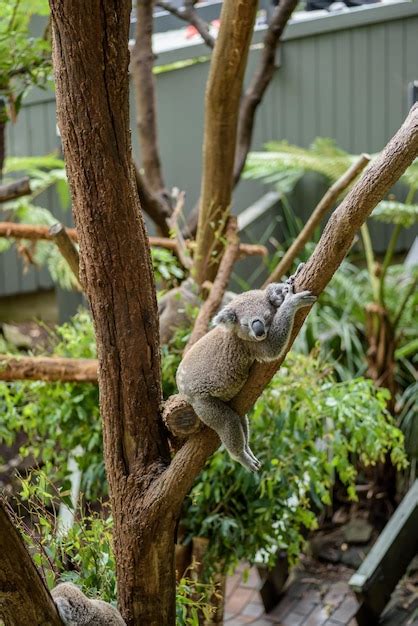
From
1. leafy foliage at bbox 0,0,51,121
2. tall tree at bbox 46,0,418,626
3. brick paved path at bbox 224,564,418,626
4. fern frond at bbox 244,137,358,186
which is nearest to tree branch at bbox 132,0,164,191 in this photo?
leafy foliage at bbox 0,0,51,121

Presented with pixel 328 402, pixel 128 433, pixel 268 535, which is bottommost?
pixel 268 535

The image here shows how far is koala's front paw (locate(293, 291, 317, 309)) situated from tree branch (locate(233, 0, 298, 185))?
234cm

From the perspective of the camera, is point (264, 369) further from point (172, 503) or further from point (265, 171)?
point (265, 171)

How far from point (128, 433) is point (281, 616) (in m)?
2.27

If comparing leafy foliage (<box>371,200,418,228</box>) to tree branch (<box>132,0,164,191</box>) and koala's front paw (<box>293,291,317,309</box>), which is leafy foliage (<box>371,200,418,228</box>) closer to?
tree branch (<box>132,0,164,191</box>)

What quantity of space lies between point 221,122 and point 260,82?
997 mm

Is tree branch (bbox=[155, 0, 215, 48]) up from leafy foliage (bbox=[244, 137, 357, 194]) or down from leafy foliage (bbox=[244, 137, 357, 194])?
up

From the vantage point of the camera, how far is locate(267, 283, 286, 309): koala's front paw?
2003 mm

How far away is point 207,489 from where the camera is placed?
9.33 feet

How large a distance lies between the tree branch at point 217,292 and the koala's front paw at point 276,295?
0.76 m

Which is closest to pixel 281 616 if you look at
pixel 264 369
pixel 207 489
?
pixel 207 489

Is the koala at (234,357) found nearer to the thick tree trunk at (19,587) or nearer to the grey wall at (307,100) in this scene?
the thick tree trunk at (19,587)

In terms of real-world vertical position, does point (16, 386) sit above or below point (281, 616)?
above

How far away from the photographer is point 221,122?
3.41 metres
